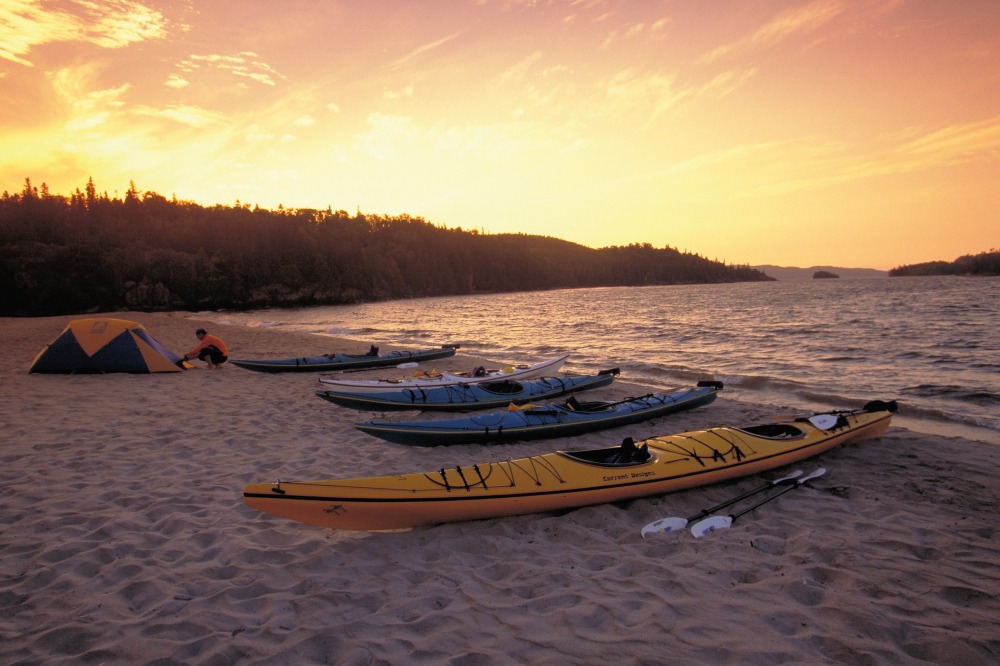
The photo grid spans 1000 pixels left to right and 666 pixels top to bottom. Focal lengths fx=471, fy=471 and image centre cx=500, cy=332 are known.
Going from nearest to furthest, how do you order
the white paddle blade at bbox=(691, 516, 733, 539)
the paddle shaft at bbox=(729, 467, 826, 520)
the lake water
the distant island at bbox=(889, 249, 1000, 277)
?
the white paddle blade at bbox=(691, 516, 733, 539) < the paddle shaft at bbox=(729, 467, 826, 520) < the lake water < the distant island at bbox=(889, 249, 1000, 277)

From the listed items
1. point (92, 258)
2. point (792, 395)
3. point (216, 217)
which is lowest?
point (792, 395)

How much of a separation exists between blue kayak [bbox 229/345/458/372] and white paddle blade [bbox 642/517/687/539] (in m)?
9.15

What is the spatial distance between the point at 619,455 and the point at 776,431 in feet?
7.97

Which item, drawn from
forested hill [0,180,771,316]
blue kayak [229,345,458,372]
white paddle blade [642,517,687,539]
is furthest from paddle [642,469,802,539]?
forested hill [0,180,771,316]

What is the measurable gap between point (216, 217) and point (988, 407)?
82.7 m

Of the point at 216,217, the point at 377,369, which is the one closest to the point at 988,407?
the point at 377,369

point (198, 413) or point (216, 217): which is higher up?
point (216, 217)

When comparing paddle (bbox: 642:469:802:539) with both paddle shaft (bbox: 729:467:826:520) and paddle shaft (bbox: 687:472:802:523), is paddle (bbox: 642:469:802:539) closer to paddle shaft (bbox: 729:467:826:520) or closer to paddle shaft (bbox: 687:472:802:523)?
paddle shaft (bbox: 687:472:802:523)

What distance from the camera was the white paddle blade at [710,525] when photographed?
12.9ft

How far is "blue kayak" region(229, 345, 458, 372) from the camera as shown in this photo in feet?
35.8

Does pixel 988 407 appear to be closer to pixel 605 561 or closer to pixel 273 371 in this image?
pixel 605 561

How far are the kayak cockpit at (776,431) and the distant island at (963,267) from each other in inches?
4153

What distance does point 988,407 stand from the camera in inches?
325

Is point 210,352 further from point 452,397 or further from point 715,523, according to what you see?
point 715,523
